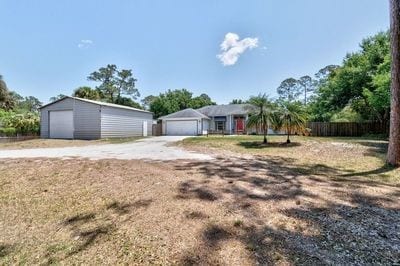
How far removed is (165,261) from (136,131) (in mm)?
21903

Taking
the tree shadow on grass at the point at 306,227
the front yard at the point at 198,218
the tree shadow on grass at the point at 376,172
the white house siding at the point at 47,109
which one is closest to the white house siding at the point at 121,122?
the white house siding at the point at 47,109

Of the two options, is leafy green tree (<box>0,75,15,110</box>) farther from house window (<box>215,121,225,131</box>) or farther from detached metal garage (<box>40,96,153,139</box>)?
house window (<box>215,121,225,131</box>)

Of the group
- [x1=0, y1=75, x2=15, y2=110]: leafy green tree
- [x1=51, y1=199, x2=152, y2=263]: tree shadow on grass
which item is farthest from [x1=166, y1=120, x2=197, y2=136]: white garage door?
[x1=51, y1=199, x2=152, y2=263]: tree shadow on grass

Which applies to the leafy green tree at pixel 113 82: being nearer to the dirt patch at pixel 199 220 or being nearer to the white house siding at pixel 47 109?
the white house siding at pixel 47 109

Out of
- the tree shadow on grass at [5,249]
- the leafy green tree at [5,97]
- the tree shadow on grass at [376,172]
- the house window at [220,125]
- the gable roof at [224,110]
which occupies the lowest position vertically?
the tree shadow on grass at [5,249]

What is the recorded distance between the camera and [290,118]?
40.5 ft

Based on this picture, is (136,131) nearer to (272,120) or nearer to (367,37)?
(272,120)

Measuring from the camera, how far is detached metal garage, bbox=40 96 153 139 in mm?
19172

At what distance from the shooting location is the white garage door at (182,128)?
27078mm

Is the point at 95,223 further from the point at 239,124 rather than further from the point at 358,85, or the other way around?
the point at 239,124

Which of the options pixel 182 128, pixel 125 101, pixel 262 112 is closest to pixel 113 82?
pixel 125 101

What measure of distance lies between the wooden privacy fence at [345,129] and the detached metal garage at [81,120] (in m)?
16.5

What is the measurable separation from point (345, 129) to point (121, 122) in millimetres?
19316

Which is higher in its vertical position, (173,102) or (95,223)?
(173,102)
